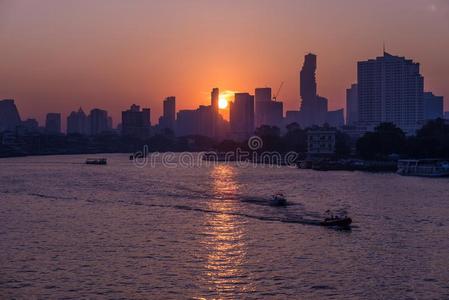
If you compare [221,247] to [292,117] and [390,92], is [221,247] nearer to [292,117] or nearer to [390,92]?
[390,92]

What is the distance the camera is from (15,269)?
11836 mm

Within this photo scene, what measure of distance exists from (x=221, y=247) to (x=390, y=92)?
10240cm

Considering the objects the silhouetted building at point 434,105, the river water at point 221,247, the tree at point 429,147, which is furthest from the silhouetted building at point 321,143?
the silhouetted building at point 434,105

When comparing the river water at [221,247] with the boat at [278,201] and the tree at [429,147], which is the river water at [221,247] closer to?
the boat at [278,201]

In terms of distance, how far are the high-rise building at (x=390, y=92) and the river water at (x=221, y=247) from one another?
88.7 m

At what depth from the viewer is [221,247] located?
13625 millimetres

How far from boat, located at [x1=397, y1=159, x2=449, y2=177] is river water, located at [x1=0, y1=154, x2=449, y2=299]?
11.4 m

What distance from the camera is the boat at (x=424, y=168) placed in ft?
114

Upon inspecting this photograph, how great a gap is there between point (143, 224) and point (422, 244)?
23.8 ft

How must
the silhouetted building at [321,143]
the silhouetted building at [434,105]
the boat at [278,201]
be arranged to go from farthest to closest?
the silhouetted building at [434,105] < the silhouetted building at [321,143] < the boat at [278,201]

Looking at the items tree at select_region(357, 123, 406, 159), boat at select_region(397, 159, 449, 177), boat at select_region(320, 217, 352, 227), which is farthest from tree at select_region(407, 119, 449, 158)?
boat at select_region(320, 217, 352, 227)

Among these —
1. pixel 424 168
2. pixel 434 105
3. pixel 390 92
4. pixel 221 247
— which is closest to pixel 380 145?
pixel 424 168

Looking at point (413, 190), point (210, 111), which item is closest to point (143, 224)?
point (413, 190)

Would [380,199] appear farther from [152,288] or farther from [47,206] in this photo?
[152,288]
